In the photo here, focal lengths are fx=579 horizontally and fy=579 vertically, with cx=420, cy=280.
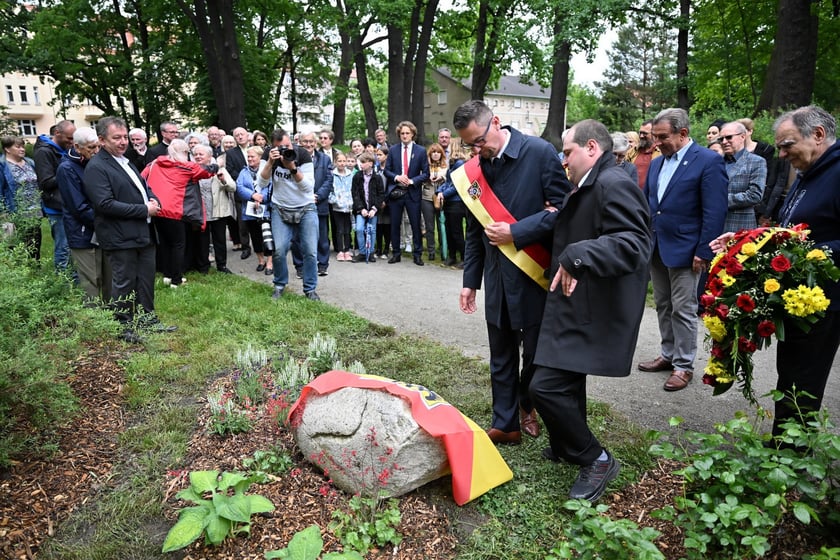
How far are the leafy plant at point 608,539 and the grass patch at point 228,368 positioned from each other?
575mm

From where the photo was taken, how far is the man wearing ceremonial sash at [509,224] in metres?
3.54

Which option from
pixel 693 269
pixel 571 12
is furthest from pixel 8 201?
pixel 571 12

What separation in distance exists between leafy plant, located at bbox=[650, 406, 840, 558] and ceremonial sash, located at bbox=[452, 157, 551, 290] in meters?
1.30

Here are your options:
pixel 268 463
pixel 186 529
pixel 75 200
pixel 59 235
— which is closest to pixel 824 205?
pixel 268 463

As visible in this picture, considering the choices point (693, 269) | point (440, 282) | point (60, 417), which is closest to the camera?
point (60, 417)

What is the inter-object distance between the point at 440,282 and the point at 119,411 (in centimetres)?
518

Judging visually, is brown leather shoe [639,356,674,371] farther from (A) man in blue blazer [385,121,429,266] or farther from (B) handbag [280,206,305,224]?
(A) man in blue blazer [385,121,429,266]

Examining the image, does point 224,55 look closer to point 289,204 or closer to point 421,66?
point 421,66

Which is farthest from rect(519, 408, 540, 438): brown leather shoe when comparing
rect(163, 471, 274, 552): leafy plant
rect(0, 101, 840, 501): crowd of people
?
rect(163, 471, 274, 552): leafy plant

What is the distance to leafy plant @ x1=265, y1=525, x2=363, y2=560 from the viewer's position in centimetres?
245

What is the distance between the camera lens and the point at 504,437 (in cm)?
383

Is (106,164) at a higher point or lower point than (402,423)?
higher

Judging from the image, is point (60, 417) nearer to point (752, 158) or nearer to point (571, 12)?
point (752, 158)

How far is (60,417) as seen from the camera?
3.59 metres
